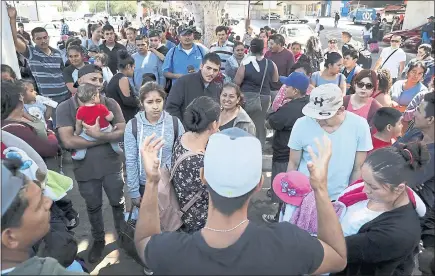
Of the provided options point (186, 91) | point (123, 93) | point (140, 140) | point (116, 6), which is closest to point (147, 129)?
point (140, 140)

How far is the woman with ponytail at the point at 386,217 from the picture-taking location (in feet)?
5.69

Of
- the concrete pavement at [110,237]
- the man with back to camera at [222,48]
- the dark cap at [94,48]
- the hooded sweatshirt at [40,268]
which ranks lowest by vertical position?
the concrete pavement at [110,237]

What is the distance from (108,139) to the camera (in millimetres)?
3002

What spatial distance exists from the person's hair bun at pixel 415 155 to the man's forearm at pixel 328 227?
2.39 ft

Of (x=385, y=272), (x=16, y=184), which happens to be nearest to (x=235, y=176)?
(x=16, y=184)

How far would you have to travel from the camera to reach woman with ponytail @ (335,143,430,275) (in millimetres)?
1735

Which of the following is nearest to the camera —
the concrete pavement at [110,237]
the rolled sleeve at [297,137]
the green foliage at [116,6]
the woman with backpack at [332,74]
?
the rolled sleeve at [297,137]

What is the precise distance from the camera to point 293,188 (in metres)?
2.08

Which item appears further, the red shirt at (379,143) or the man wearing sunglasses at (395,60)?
the man wearing sunglasses at (395,60)

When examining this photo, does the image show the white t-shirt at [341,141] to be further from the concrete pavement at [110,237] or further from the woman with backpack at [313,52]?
the woman with backpack at [313,52]

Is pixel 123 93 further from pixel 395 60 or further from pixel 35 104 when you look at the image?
pixel 395 60

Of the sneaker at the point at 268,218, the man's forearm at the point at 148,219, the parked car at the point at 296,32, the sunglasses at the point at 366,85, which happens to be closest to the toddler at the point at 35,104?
the man's forearm at the point at 148,219

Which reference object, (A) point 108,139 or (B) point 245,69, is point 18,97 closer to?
(A) point 108,139

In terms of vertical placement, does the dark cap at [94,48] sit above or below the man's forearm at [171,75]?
above
